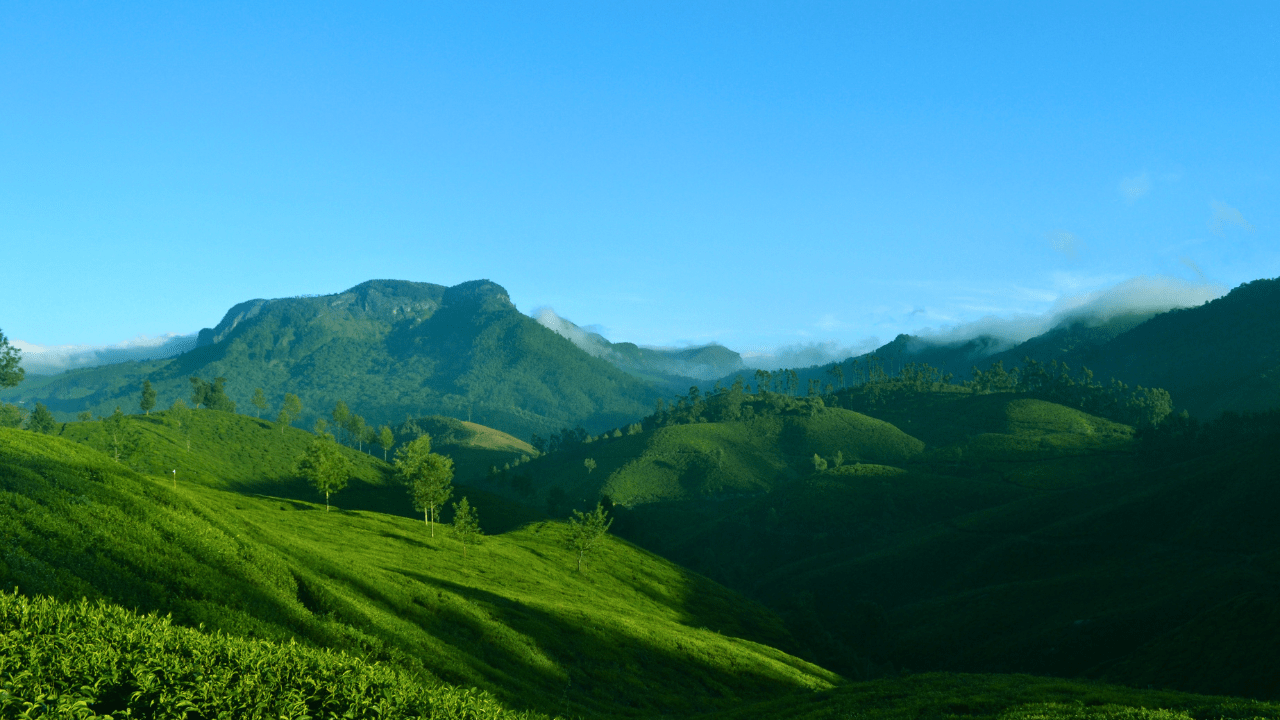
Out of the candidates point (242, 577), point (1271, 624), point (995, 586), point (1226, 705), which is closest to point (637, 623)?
point (242, 577)

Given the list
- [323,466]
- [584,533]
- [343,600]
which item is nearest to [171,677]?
[343,600]

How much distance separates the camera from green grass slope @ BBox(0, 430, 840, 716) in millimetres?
37281

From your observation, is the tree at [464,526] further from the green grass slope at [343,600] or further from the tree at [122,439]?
the tree at [122,439]

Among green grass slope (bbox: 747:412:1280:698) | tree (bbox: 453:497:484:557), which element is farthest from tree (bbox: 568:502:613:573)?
green grass slope (bbox: 747:412:1280:698)

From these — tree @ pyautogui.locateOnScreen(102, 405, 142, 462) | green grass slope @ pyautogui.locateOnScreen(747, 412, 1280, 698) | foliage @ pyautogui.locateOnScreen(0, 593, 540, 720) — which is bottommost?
green grass slope @ pyautogui.locateOnScreen(747, 412, 1280, 698)

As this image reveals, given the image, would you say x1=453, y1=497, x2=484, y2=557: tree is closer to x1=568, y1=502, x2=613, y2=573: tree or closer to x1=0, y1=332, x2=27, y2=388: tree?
x1=568, y1=502, x2=613, y2=573: tree

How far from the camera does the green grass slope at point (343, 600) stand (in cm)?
3728

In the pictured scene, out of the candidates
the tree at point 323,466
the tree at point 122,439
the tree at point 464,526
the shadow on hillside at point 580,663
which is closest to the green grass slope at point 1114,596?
the shadow on hillside at point 580,663

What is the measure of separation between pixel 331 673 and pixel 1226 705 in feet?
144

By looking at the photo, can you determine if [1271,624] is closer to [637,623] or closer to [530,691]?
[637,623]

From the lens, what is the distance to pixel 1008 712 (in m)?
37.9

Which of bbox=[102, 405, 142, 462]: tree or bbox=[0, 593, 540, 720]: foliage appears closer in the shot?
bbox=[0, 593, 540, 720]: foliage

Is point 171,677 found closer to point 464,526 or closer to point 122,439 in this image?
point 464,526

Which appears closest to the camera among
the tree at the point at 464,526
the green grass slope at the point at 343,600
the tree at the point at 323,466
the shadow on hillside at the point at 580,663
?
the green grass slope at the point at 343,600
